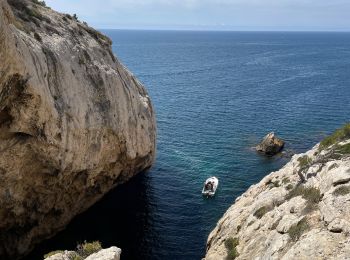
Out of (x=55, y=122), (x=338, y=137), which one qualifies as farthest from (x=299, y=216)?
(x=55, y=122)

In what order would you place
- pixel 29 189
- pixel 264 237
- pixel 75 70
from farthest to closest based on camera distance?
1. pixel 75 70
2. pixel 29 189
3. pixel 264 237

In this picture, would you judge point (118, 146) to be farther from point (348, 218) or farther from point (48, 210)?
point (348, 218)

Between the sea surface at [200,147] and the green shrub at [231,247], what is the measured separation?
45.4ft

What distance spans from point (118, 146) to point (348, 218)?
35.9 meters

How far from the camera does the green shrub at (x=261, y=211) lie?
108 feet

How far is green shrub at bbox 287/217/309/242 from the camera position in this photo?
2528cm

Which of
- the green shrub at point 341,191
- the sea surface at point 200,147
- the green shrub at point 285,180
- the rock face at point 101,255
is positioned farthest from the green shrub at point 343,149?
the sea surface at point 200,147

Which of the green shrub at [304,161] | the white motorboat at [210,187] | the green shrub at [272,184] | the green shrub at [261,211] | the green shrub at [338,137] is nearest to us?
the green shrub at [261,211]

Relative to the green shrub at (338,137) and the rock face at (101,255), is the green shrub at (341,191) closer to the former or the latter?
the green shrub at (338,137)

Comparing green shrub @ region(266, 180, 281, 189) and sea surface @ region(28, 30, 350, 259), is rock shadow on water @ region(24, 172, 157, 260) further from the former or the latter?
green shrub @ region(266, 180, 281, 189)

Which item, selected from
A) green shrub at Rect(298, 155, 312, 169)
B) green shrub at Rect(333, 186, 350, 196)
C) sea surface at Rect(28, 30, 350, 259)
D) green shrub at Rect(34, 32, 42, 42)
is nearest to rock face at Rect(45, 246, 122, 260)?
green shrub at Rect(333, 186, 350, 196)

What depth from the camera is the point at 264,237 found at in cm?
2950

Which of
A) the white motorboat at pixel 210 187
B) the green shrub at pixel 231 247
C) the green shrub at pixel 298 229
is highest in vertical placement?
the green shrub at pixel 298 229

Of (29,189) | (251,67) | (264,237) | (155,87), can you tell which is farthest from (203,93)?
(264,237)
